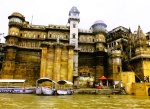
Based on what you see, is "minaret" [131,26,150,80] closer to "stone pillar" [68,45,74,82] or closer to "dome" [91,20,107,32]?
"dome" [91,20,107,32]

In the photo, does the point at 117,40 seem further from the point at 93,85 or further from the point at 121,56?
the point at 93,85

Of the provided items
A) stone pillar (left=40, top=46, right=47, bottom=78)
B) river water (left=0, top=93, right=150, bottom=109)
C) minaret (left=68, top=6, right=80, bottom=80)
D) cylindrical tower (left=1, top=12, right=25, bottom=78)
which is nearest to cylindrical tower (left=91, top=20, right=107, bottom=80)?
minaret (left=68, top=6, right=80, bottom=80)

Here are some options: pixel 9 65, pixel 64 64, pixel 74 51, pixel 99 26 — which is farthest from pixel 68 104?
pixel 99 26

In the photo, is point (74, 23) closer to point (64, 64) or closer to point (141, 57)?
point (64, 64)

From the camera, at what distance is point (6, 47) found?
43625 mm

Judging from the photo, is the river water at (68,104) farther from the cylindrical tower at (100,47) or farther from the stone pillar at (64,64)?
the cylindrical tower at (100,47)

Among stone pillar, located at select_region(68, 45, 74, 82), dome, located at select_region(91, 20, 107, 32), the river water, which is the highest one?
dome, located at select_region(91, 20, 107, 32)

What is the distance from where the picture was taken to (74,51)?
148ft

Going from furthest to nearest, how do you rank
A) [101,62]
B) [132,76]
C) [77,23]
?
[77,23]
[101,62]
[132,76]

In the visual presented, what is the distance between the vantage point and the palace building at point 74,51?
37250 mm

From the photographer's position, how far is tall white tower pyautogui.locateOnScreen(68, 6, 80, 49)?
159ft

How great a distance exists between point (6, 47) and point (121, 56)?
28.5m

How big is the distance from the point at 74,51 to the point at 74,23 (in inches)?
365

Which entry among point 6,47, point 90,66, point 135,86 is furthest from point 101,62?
point 6,47
